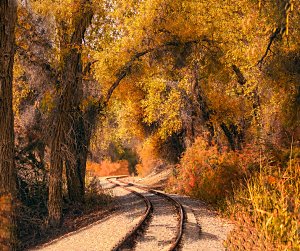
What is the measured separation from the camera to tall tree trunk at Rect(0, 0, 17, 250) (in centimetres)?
1136

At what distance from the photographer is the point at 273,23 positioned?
44.1 ft

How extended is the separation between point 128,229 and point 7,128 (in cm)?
Answer: 451

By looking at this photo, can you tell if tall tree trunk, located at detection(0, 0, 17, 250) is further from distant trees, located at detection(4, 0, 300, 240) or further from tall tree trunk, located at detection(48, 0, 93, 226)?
tall tree trunk, located at detection(48, 0, 93, 226)

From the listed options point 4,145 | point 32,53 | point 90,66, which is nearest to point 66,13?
point 32,53

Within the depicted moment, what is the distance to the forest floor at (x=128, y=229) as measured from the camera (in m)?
12.3

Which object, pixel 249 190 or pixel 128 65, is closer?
pixel 249 190

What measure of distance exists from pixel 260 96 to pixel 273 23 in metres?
10.2

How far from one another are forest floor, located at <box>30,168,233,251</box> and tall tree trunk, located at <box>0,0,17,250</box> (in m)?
1.51

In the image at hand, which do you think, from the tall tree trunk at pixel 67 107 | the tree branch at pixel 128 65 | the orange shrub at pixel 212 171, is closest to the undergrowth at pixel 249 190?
the orange shrub at pixel 212 171

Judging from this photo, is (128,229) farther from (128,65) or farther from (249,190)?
(128,65)

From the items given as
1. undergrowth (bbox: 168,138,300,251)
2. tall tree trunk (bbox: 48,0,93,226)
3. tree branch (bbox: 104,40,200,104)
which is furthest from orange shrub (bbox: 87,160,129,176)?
tall tree trunk (bbox: 48,0,93,226)

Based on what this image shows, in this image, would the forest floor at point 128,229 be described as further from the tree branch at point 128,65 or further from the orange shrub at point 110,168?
the orange shrub at point 110,168

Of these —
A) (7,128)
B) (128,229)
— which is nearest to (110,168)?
(128,229)

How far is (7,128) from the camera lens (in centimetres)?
1230
